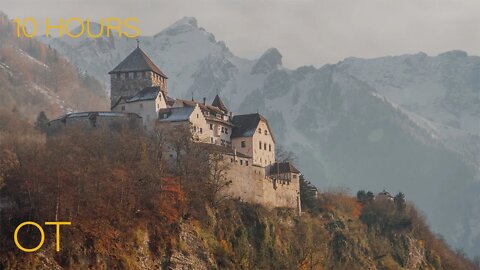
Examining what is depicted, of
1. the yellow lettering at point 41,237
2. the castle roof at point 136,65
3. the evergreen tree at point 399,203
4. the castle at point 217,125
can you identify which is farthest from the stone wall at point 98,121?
the evergreen tree at point 399,203

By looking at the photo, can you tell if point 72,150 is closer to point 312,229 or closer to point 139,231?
point 139,231

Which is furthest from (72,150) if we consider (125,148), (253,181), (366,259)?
(366,259)

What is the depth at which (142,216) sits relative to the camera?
85.4 m

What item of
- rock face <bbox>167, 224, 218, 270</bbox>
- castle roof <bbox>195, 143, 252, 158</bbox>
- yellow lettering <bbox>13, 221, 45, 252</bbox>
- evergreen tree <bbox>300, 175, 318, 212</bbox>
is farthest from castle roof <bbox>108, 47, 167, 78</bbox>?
yellow lettering <bbox>13, 221, 45, 252</bbox>

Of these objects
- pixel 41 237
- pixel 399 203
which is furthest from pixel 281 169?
pixel 41 237

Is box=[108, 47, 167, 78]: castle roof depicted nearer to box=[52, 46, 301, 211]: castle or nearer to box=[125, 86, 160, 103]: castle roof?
box=[52, 46, 301, 211]: castle

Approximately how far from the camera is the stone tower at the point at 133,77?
11306cm

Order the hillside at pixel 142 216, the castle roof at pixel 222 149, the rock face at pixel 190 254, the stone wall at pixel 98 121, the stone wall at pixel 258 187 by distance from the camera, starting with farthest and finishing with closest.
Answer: the stone wall at pixel 98 121, the stone wall at pixel 258 187, the castle roof at pixel 222 149, the rock face at pixel 190 254, the hillside at pixel 142 216

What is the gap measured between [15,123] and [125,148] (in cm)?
2131

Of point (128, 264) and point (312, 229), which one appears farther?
point (312, 229)

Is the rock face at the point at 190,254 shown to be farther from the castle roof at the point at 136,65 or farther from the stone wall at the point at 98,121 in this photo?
the castle roof at the point at 136,65

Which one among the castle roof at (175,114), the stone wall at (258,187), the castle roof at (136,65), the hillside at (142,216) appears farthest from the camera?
the castle roof at (136,65)

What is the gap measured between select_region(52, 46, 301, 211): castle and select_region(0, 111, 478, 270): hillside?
235 cm

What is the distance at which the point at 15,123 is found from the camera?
108 metres
